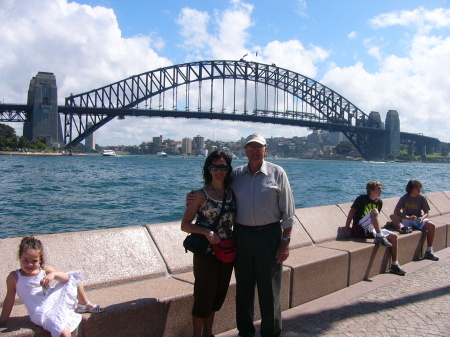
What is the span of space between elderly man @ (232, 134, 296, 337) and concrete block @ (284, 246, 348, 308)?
81 centimetres

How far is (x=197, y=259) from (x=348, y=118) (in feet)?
322

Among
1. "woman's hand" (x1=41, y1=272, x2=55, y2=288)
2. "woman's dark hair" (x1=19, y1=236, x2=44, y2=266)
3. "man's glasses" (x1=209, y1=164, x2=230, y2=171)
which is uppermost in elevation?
"man's glasses" (x1=209, y1=164, x2=230, y2=171)

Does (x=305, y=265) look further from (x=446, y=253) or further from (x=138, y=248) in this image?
(x=446, y=253)

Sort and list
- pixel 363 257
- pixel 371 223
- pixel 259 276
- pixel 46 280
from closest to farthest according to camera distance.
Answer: pixel 46 280, pixel 259 276, pixel 363 257, pixel 371 223

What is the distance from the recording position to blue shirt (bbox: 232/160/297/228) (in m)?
2.99

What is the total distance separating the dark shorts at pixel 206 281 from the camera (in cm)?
294

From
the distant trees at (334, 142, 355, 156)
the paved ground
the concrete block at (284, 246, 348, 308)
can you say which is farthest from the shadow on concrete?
the distant trees at (334, 142, 355, 156)

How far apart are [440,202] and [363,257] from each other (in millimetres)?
4007

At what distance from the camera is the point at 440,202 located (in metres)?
8.02

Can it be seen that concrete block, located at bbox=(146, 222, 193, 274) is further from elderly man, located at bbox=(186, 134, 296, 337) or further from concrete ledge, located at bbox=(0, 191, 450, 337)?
elderly man, located at bbox=(186, 134, 296, 337)

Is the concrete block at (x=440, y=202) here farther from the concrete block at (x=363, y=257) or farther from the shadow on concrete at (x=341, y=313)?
the shadow on concrete at (x=341, y=313)

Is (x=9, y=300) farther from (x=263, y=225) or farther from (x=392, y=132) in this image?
(x=392, y=132)

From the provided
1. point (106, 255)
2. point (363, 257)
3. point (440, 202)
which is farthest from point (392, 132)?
point (106, 255)

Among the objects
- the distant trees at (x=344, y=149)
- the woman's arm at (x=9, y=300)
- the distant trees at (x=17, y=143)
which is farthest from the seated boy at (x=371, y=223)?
the distant trees at (x=344, y=149)
